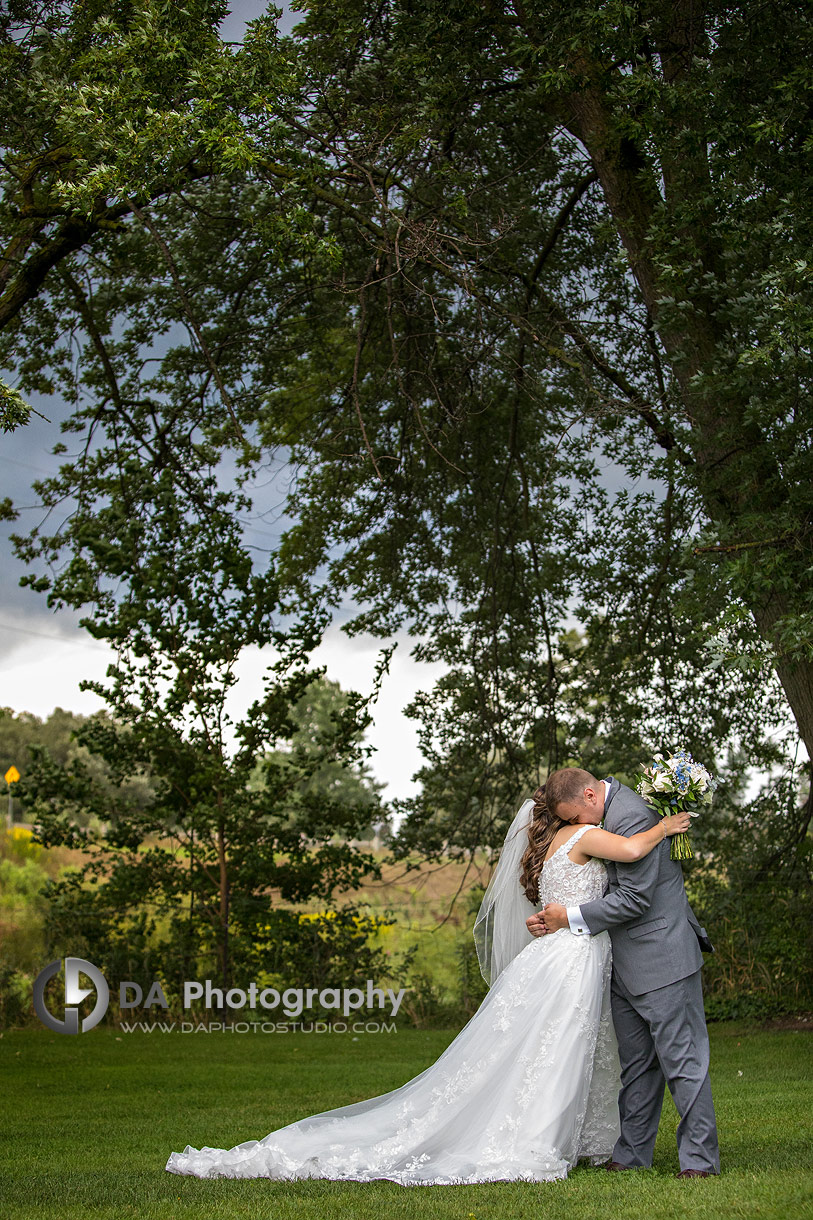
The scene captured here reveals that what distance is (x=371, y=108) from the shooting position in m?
8.34

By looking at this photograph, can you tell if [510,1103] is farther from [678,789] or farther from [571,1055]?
[678,789]

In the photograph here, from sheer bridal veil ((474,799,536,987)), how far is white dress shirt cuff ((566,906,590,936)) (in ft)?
1.50

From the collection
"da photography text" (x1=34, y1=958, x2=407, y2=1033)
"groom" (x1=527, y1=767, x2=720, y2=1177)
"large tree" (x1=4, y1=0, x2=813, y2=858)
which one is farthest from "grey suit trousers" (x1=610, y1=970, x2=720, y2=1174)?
"da photography text" (x1=34, y1=958, x2=407, y2=1033)

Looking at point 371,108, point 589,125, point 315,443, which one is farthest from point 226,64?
point 315,443

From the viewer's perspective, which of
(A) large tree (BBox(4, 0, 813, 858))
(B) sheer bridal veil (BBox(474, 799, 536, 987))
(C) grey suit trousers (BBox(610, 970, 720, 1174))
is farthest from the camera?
(A) large tree (BBox(4, 0, 813, 858))

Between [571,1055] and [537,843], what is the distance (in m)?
Result: 0.92

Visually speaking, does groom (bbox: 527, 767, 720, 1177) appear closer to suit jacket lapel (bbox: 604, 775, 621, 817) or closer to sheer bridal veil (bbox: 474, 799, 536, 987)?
suit jacket lapel (bbox: 604, 775, 621, 817)

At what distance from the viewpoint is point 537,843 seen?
4.89 metres

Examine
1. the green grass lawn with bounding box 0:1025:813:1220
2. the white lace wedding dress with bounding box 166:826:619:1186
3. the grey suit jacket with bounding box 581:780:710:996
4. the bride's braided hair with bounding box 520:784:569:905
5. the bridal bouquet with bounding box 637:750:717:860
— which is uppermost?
the bridal bouquet with bounding box 637:750:717:860

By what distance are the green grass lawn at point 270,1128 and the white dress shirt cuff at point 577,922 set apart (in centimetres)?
90

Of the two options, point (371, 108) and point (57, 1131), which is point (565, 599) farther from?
point (57, 1131)

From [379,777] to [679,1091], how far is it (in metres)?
29.6

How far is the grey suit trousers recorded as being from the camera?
4086 mm

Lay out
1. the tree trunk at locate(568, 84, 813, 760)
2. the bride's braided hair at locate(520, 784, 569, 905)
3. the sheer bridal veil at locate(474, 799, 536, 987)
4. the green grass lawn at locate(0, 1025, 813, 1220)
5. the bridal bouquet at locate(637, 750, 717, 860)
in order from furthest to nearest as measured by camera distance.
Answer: the tree trunk at locate(568, 84, 813, 760) → the sheer bridal veil at locate(474, 799, 536, 987) → the bride's braided hair at locate(520, 784, 569, 905) → the bridal bouquet at locate(637, 750, 717, 860) → the green grass lawn at locate(0, 1025, 813, 1220)
